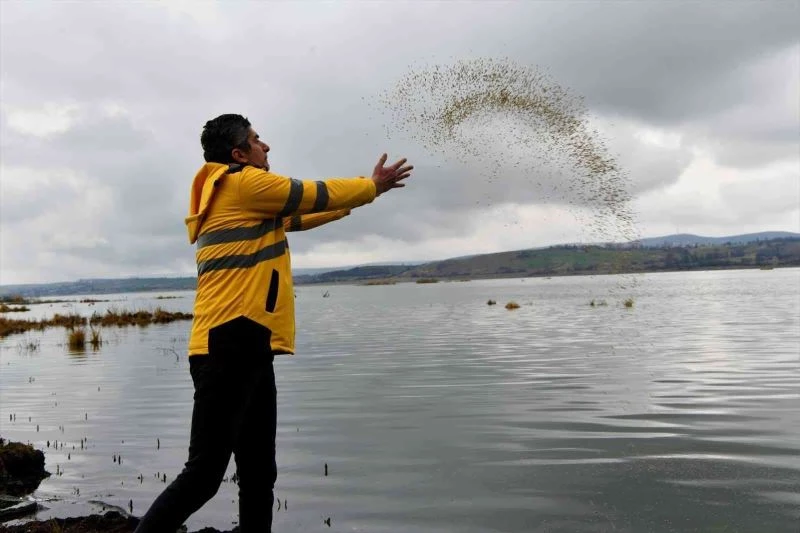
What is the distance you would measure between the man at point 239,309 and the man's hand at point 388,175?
43 mm

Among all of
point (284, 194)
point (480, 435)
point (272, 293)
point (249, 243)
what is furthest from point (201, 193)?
point (480, 435)

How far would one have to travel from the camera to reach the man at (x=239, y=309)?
3939mm

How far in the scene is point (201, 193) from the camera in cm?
440

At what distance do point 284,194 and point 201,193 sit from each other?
2.38ft

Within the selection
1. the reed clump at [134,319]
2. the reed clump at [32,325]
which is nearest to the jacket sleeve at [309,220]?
the reed clump at [32,325]

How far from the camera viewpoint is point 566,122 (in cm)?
1298

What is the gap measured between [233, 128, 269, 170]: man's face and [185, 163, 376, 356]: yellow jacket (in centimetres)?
18

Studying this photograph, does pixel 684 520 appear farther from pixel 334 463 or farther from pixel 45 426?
pixel 45 426

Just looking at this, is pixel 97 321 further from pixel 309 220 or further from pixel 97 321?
pixel 309 220

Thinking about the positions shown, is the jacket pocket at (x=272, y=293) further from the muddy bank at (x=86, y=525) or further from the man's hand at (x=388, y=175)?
the muddy bank at (x=86, y=525)

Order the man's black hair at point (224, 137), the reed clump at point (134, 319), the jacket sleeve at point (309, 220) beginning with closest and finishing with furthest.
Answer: the man's black hair at point (224, 137), the jacket sleeve at point (309, 220), the reed clump at point (134, 319)

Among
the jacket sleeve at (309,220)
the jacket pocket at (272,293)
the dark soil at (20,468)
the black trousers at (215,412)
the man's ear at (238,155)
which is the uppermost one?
A: the man's ear at (238,155)

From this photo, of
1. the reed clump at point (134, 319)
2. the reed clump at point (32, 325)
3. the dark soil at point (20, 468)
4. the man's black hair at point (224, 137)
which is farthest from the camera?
the reed clump at point (134, 319)

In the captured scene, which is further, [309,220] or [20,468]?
[20,468]
